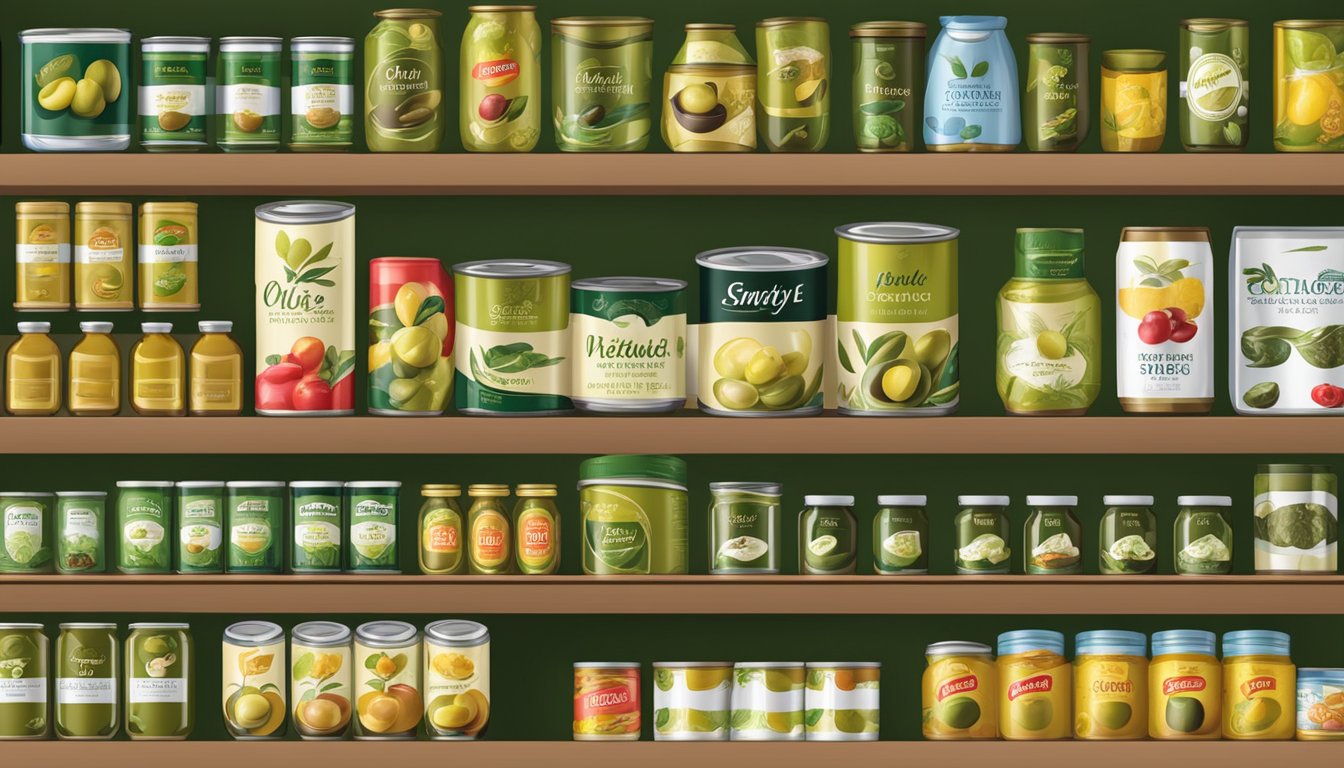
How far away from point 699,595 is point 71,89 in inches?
39.1

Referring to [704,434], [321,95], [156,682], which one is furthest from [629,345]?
[156,682]

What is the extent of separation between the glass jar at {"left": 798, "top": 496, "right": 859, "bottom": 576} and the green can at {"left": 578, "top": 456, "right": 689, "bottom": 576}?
17 centimetres

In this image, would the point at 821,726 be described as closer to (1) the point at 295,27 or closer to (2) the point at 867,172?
(2) the point at 867,172

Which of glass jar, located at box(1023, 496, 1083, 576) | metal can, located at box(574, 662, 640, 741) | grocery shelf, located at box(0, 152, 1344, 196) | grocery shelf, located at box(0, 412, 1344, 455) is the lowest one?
metal can, located at box(574, 662, 640, 741)

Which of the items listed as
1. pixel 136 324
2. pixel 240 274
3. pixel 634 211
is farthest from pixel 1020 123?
pixel 136 324

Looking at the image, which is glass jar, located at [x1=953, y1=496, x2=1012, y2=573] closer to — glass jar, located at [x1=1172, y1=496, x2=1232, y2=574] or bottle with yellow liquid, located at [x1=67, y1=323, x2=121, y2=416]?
glass jar, located at [x1=1172, y1=496, x2=1232, y2=574]

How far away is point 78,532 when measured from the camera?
1897mm

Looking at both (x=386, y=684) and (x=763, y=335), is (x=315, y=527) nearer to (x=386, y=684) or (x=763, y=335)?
(x=386, y=684)

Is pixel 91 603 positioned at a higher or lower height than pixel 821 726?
higher

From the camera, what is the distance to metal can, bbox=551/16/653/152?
6.12 feet

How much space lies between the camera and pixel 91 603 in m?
1.86

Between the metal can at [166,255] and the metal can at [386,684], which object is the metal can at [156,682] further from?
the metal can at [166,255]

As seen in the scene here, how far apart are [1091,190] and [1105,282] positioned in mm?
211

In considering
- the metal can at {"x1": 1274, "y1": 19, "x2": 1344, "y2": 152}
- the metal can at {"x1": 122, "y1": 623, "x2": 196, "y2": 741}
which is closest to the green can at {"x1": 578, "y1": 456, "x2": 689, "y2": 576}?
the metal can at {"x1": 122, "y1": 623, "x2": 196, "y2": 741}
